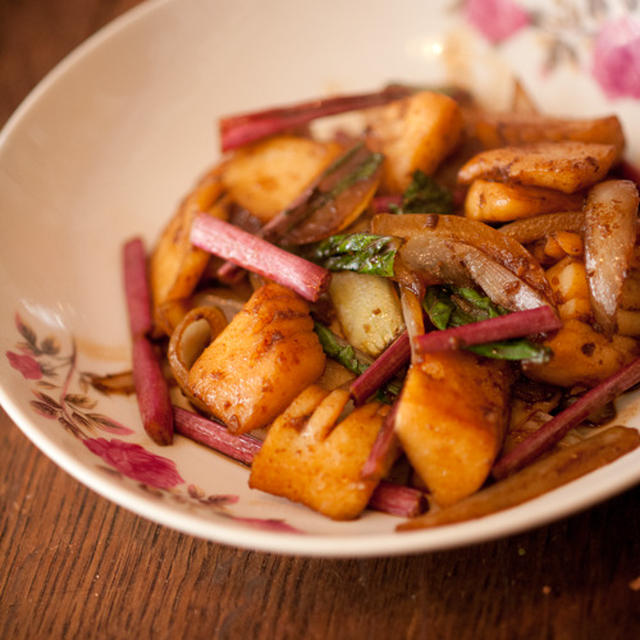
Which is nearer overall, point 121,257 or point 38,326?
point 38,326

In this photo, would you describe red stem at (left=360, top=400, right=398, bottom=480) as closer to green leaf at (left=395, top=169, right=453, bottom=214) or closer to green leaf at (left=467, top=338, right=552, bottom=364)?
green leaf at (left=467, top=338, right=552, bottom=364)

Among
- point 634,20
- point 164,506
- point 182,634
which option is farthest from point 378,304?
point 634,20

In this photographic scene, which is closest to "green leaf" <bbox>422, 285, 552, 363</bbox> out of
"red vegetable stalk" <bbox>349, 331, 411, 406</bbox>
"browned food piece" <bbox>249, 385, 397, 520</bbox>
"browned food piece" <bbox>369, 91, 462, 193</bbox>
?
"red vegetable stalk" <bbox>349, 331, 411, 406</bbox>

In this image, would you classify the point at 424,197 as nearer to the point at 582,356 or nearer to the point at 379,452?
the point at 582,356

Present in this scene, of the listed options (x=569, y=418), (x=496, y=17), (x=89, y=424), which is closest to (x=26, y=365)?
(x=89, y=424)

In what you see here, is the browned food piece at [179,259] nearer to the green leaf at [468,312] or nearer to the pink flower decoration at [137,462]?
the pink flower decoration at [137,462]

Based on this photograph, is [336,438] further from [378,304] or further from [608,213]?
[608,213]

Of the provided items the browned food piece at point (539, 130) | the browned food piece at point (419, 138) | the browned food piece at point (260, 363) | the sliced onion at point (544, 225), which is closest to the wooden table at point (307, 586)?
the browned food piece at point (260, 363)
